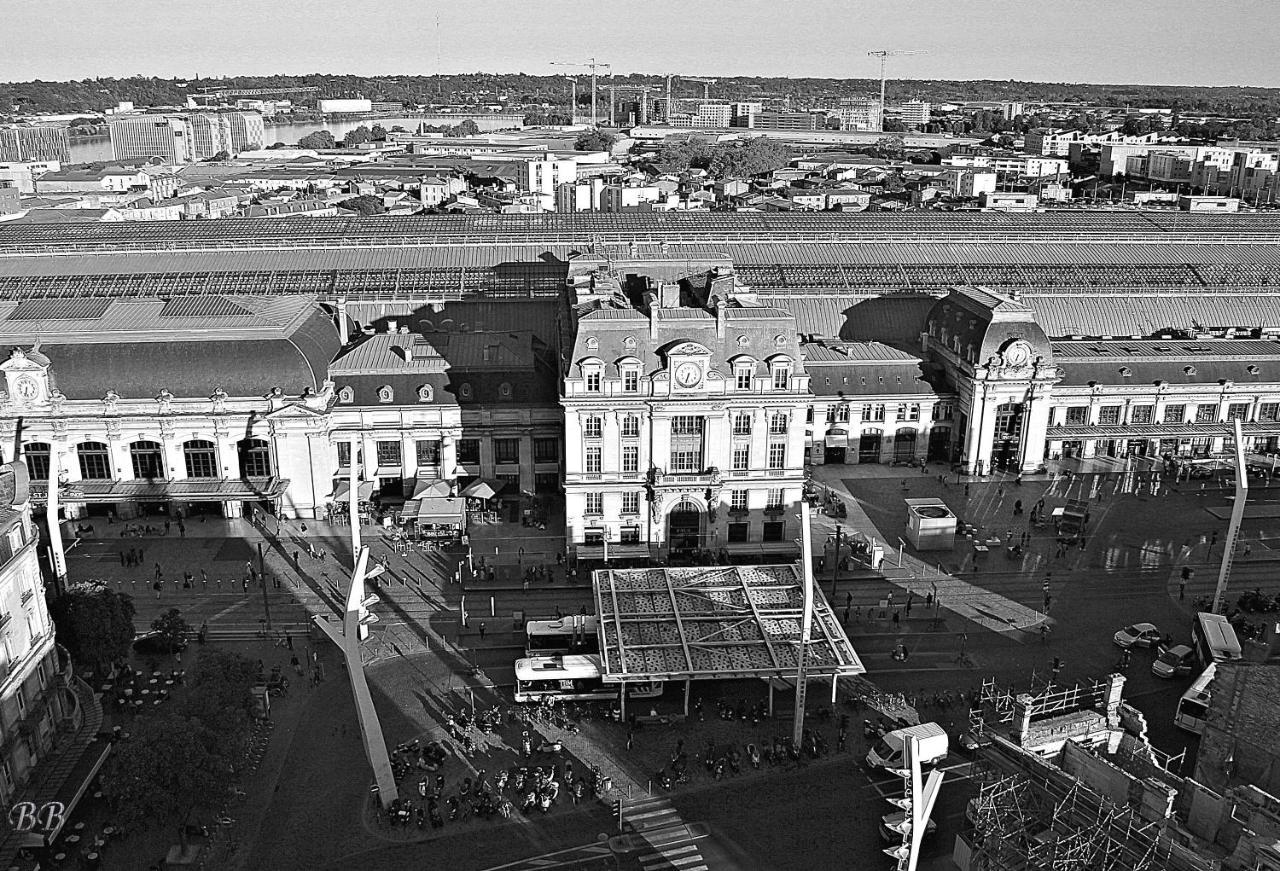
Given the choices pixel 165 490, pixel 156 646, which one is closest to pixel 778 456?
pixel 156 646

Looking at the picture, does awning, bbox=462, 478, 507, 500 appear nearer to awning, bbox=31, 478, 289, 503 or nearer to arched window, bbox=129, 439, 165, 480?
awning, bbox=31, 478, 289, 503

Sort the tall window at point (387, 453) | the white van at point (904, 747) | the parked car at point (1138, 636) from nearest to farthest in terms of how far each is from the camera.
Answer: the white van at point (904, 747) → the parked car at point (1138, 636) → the tall window at point (387, 453)

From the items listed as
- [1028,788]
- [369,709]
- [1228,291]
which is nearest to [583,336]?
[369,709]

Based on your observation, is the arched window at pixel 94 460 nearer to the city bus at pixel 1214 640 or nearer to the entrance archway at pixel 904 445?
the entrance archway at pixel 904 445

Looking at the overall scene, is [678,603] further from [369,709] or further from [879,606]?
[369,709]

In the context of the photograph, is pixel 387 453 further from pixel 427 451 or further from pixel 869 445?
pixel 869 445

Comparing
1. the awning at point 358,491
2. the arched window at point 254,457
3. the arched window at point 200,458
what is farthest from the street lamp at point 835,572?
the arched window at point 200,458
